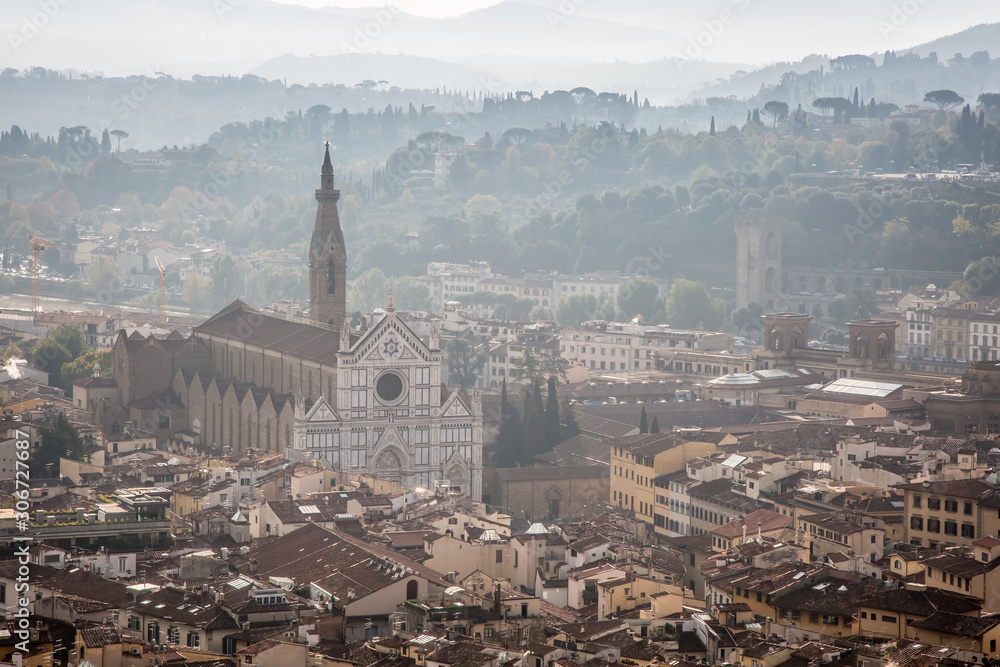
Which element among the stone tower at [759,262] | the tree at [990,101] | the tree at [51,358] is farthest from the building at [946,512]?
the tree at [990,101]

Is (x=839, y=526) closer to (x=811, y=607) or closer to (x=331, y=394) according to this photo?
(x=811, y=607)

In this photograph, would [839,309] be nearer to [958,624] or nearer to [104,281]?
[104,281]

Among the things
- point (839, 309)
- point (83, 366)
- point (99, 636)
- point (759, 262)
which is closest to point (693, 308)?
point (839, 309)

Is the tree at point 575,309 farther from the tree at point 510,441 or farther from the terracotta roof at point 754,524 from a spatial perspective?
the terracotta roof at point 754,524

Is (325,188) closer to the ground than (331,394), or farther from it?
→ farther from it

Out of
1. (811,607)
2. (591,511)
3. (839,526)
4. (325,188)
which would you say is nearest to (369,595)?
(811,607)

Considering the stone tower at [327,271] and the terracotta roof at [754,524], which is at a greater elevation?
the stone tower at [327,271]

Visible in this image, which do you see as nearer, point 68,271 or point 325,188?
point 325,188
